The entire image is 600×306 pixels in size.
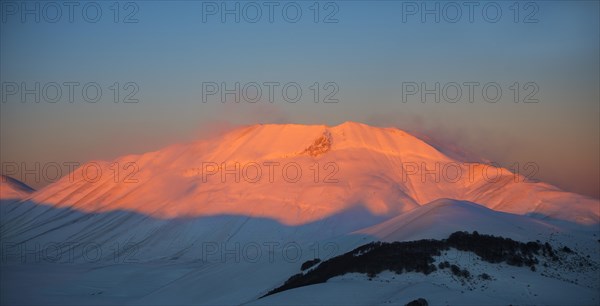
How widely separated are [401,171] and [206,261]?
3870cm

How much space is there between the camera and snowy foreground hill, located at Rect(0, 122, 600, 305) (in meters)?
33.6

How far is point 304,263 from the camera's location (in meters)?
46.7

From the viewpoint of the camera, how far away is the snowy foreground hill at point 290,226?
33562mm

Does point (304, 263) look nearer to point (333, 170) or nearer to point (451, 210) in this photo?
point (451, 210)

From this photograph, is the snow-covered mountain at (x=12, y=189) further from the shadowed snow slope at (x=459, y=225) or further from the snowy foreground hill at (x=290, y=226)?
the shadowed snow slope at (x=459, y=225)

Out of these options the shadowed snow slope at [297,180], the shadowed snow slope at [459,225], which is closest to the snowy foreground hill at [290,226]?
the shadowed snow slope at [459,225]

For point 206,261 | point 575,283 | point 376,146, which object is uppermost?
point 376,146

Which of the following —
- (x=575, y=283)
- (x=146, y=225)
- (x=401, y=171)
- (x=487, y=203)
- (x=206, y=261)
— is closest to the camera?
(x=575, y=283)

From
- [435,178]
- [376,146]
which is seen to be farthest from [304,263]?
[376,146]

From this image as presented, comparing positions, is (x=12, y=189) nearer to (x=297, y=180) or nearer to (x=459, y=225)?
(x=297, y=180)

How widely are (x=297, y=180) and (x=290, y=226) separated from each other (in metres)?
15.4

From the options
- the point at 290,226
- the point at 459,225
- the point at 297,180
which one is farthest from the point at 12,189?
the point at 459,225

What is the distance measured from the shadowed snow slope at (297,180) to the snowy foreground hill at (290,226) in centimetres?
30

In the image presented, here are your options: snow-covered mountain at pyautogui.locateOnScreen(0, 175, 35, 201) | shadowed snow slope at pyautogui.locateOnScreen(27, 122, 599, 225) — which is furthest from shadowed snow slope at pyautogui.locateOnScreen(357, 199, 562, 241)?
snow-covered mountain at pyautogui.locateOnScreen(0, 175, 35, 201)
